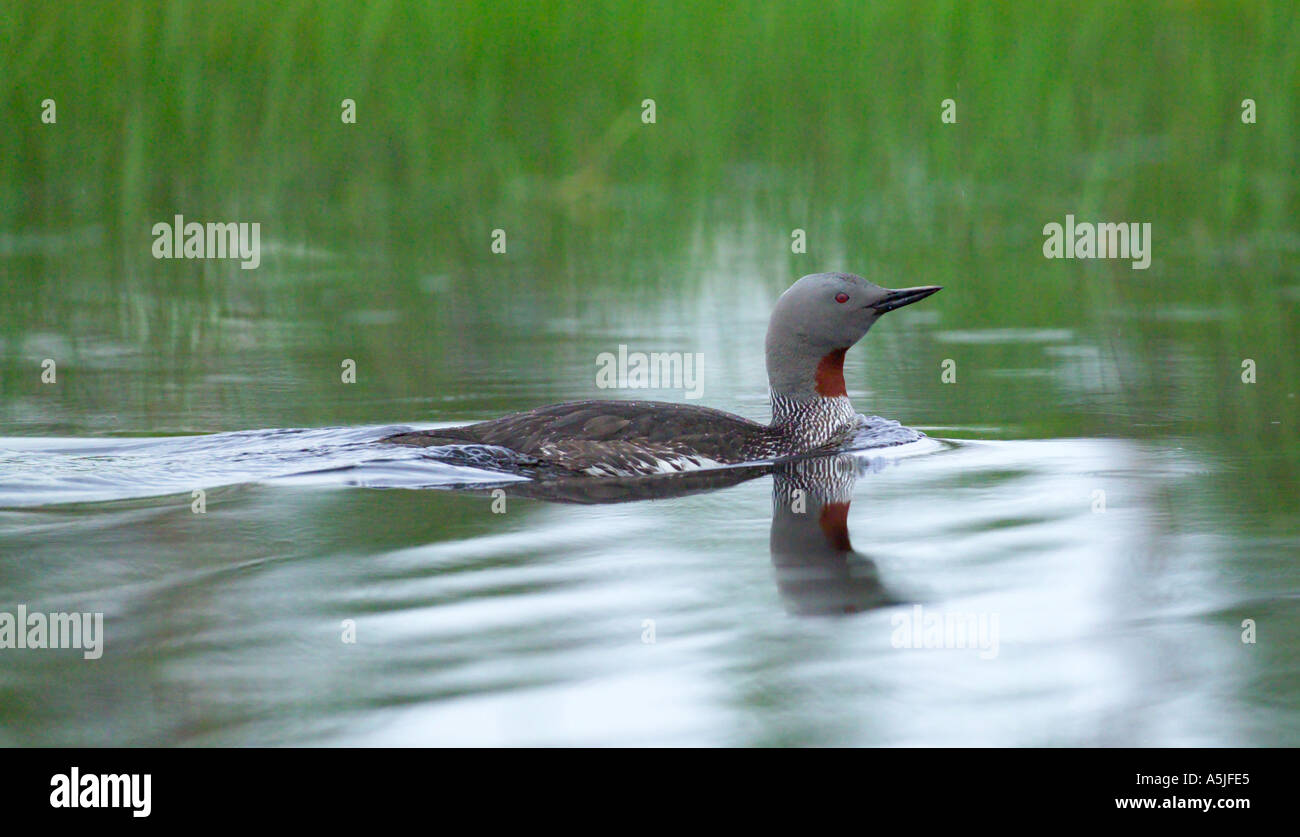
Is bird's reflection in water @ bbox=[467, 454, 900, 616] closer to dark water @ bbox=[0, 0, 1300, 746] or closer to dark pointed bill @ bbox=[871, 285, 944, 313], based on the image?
dark water @ bbox=[0, 0, 1300, 746]

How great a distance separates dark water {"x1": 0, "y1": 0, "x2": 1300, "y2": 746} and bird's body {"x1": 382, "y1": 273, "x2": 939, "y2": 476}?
1.11 feet

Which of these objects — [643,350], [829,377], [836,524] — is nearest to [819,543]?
[836,524]

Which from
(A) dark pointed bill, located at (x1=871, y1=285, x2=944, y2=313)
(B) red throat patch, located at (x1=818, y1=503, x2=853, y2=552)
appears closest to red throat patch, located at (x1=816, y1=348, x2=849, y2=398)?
(A) dark pointed bill, located at (x1=871, y1=285, x2=944, y2=313)

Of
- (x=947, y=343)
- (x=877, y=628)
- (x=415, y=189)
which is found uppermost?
(x=415, y=189)

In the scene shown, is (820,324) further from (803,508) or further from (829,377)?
(803,508)

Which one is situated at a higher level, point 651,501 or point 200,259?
point 200,259

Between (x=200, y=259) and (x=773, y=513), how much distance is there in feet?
22.3

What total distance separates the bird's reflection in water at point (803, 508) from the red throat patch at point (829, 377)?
18.6 inches

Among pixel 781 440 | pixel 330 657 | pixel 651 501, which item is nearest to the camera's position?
pixel 330 657

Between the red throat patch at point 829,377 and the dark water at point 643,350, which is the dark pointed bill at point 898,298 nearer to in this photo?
the red throat patch at point 829,377

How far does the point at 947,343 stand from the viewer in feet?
31.7

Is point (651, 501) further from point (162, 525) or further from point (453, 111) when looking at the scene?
point (453, 111)

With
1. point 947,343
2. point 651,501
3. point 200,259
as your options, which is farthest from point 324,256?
point 651,501

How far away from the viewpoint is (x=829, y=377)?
802 cm
